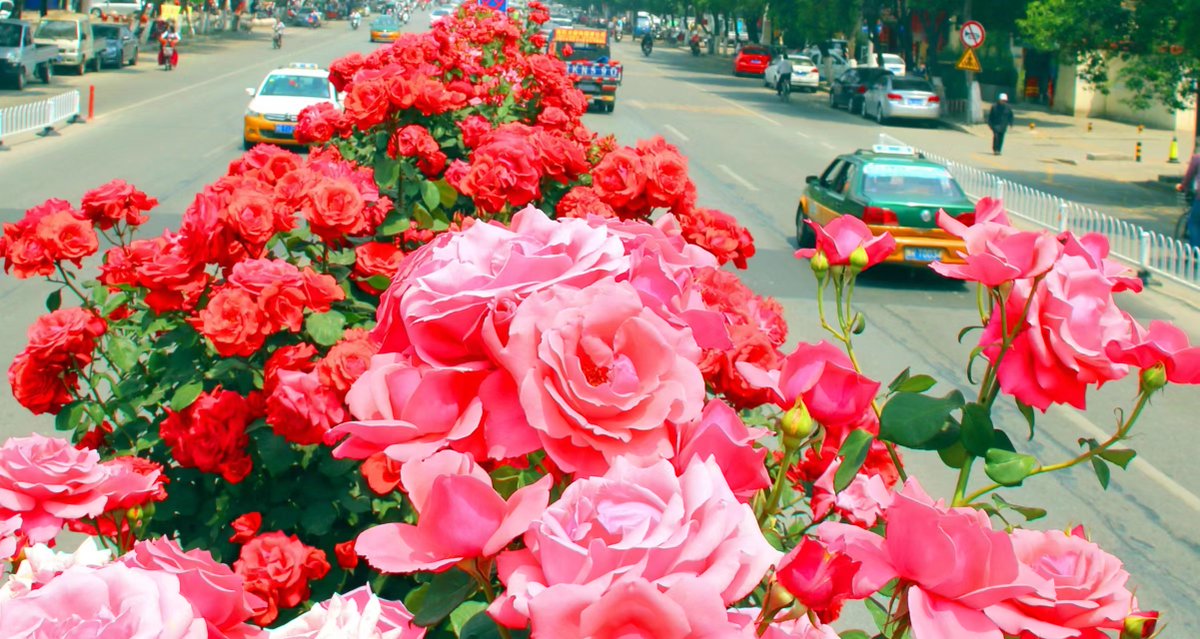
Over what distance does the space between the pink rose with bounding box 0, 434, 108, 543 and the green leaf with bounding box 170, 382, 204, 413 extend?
137cm

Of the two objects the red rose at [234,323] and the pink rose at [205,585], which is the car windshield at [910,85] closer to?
the red rose at [234,323]

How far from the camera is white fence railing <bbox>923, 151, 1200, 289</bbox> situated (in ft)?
57.2

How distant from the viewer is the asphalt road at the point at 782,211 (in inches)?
345

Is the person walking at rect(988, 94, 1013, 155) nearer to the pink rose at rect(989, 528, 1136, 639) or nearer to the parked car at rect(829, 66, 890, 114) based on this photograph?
the parked car at rect(829, 66, 890, 114)

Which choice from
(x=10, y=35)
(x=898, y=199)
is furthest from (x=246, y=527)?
(x=10, y=35)

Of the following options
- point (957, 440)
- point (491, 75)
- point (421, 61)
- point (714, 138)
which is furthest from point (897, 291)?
point (714, 138)

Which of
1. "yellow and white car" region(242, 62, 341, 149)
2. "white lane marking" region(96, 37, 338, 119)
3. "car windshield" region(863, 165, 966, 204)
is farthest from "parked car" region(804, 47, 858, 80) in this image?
"car windshield" region(863, 165, 966, 204)

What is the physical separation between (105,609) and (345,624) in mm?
273

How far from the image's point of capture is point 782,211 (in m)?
22.0

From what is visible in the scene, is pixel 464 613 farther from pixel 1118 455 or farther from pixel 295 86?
pixel 295 86

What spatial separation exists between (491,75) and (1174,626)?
4.84 m

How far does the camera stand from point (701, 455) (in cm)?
180

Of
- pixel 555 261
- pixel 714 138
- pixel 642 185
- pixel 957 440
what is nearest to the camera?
pixel 555 261

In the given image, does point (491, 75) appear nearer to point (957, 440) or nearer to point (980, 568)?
point (957, 440)
